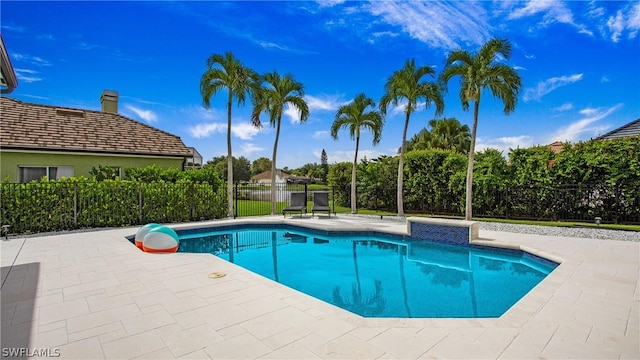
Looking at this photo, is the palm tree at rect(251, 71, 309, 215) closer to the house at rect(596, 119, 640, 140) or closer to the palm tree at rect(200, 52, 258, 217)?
the palm tree at rect(200, 52, 258, 217)

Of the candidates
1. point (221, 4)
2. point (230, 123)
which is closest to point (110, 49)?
point (230, 123)

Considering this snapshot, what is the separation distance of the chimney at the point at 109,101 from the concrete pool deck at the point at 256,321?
14.6m

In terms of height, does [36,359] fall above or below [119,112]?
below

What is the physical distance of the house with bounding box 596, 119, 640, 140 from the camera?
16178 mm

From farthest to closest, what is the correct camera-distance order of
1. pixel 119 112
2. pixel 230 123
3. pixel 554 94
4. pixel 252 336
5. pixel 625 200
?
pixel 119 112 → pixel 554 94 → pixel 230 123 → pixel 625 200 → pixel 252 336

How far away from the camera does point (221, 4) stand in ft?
31.3

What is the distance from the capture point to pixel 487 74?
36.7ft

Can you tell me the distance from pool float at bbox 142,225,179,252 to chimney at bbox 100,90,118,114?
46.3 feet

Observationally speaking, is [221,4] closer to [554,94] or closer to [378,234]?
[378,234]

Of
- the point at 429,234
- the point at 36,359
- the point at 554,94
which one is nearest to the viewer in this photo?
the point at 36,359

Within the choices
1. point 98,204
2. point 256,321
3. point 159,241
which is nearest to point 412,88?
point 159,241

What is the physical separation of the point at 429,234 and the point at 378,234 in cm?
181

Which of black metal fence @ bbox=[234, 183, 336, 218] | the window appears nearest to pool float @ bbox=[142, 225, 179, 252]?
black metal fence @ bbox=[234, 183, 336, 218]

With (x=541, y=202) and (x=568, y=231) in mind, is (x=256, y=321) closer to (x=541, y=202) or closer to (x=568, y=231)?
(x=568, y=231)
